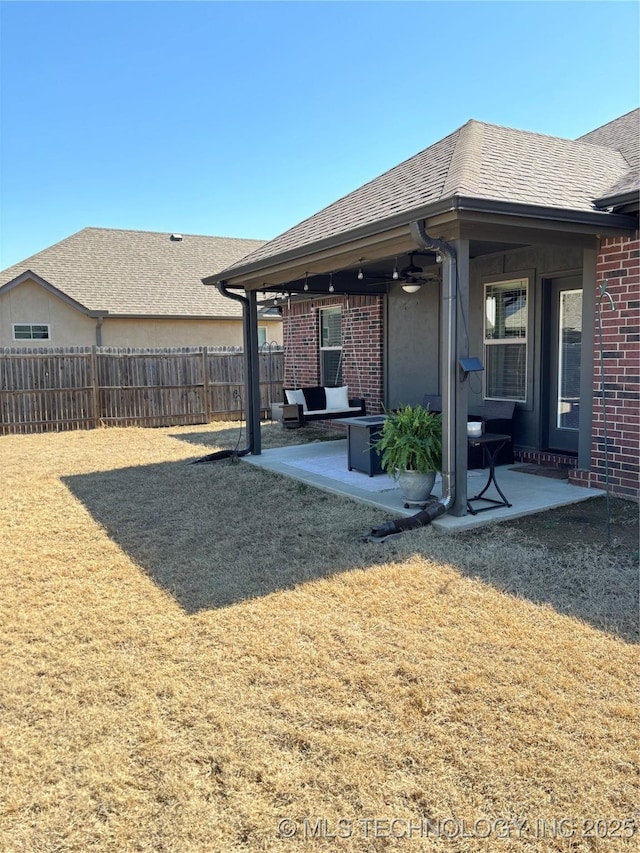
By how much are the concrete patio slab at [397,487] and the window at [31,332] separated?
35.0 ft

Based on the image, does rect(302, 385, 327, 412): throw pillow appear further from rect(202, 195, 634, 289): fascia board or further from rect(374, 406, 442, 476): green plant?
rect(374, 406, 442, 476): green plant

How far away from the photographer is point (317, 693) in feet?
9.37

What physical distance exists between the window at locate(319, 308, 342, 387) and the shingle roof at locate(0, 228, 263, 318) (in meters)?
6.21

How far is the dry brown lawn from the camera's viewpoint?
2.10 m

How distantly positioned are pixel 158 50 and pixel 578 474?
9.47 m

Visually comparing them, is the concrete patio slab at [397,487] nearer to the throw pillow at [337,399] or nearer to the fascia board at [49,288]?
the throw pillow at [337,399]

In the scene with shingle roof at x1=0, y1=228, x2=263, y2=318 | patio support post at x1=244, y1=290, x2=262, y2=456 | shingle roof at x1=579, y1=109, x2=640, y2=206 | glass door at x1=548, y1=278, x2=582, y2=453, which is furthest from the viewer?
shingle roof at x1=0, y1=228, x2=263, y2=318

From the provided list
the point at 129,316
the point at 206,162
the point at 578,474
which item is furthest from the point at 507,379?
the point at 206,162

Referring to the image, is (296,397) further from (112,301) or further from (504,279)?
(112,301)

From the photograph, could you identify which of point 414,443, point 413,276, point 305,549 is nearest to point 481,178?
point 414,443

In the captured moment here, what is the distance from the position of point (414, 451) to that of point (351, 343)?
19.8 ft

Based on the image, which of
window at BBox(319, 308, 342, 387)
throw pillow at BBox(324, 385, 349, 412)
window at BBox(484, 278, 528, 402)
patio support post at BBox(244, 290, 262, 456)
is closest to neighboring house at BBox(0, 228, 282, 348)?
window at BBox(319, 308, 342, 387)

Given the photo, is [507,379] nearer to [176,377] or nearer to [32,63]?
[176,377]

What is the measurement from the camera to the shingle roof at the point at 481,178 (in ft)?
18.3
